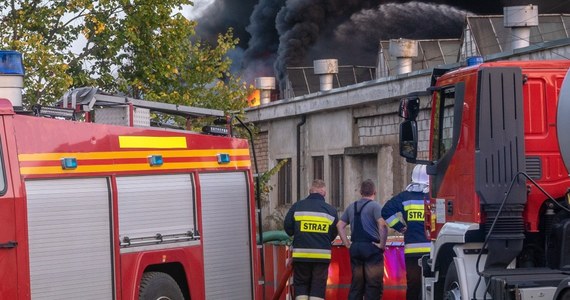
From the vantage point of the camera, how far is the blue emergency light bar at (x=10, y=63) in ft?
34.2

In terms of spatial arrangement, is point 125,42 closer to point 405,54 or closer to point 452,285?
point 405,54

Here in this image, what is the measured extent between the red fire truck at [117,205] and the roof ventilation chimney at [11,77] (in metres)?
0.01

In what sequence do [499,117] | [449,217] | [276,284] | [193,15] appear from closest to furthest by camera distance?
[499,117] → [449,217] → [276,284] → [193,15]

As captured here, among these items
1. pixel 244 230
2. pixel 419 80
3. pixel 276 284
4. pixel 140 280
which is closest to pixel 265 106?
pixel 419 80

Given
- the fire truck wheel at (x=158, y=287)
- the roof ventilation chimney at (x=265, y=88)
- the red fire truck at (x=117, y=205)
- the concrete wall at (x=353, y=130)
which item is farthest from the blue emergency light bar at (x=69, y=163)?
the roof ventilation chimney at (x=265, y=88)

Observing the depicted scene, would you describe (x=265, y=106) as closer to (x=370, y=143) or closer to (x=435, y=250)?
(x=370, y=143)

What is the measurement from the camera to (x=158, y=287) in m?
11.5

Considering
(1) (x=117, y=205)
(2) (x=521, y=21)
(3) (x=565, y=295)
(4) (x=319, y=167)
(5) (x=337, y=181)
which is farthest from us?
(4) (x=319, y=167)

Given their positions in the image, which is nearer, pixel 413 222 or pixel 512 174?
pixel 512 174

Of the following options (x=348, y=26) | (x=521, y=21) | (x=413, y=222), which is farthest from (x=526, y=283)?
(x=348, y=26)

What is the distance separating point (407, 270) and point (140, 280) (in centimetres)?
348

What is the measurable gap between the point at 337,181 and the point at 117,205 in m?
14.2

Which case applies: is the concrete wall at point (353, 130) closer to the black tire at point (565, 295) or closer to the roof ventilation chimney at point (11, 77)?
the black tire at point (565, 295)

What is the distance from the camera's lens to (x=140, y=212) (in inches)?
448
